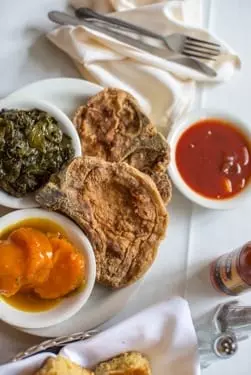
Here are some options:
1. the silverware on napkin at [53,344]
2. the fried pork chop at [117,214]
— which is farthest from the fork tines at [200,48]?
the silverware on napkin at [53,344]

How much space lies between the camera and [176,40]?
186 centimetres

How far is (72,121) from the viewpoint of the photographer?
5.79 feet

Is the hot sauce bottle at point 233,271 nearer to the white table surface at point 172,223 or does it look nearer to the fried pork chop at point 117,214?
the white table surface at point 172,223

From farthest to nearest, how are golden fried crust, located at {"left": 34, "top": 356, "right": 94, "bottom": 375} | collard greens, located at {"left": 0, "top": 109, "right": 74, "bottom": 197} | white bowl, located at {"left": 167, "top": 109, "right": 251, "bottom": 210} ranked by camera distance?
white bowl, located at {"left": 167, "top": 109, "right": 251, "bottom": 210}
collard greens, located at {"left": 0, "top": 109, "right": 74, "bottom": 197}
golden fried crust, located at {"left": 34, "top": 356, "right": 94, "bottom": 375}

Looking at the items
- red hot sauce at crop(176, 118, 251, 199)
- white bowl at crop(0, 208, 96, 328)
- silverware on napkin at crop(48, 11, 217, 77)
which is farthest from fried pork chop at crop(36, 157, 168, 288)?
Result: silverware on napkin at crop(48, 11, 217, 77)

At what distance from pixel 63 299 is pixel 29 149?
334mm

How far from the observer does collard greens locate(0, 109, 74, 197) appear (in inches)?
65.3

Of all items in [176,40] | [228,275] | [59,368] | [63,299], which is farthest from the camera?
[176,40]

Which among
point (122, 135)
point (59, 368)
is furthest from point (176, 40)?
point (59, 368)

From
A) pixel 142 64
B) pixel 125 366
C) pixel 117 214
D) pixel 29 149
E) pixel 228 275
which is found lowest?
pixel 125 366

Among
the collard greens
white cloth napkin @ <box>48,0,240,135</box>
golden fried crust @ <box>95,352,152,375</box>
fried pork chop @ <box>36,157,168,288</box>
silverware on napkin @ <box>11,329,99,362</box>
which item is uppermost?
white cloth napkin @ <box>48,0,240,135</box>

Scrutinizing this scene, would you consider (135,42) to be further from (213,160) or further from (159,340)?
(159,340)

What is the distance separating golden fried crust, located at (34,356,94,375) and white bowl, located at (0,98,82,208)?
334 mm

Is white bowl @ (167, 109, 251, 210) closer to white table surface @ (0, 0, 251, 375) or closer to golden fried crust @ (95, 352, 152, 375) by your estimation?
white table surface @ (0, 0, 251, 375)
